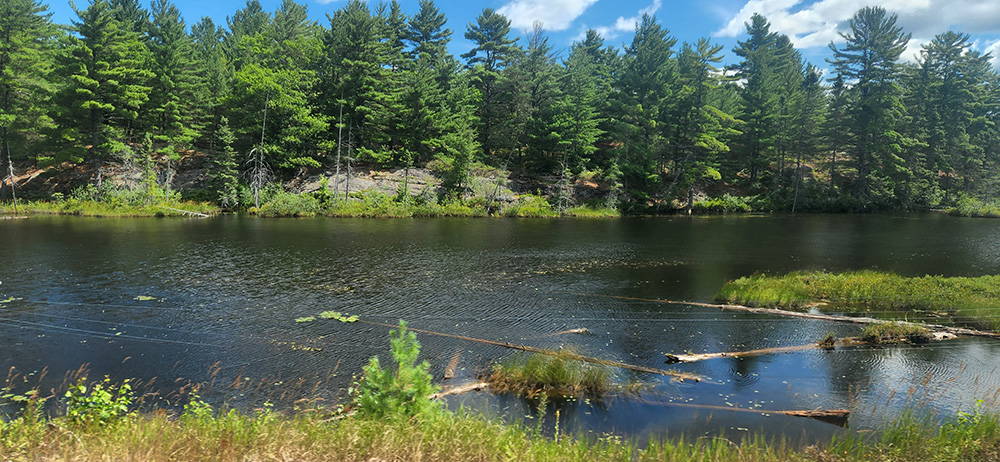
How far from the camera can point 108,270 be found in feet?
66.9

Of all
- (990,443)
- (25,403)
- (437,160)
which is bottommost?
(25,403)

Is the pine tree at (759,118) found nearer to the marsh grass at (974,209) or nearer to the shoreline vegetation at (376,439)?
the marsh grass at (974,209)

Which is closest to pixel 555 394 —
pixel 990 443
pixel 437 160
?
pixel 990 443

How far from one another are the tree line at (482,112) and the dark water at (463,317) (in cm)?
2069

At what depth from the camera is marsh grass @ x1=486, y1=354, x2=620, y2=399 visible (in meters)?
9.87

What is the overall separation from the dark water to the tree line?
2069 centimetres

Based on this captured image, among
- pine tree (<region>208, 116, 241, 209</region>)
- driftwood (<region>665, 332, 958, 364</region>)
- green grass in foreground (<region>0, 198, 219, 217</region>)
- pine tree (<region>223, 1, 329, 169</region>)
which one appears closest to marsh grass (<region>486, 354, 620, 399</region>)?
driftwood (<region>665, 332, 958, 364</region>)

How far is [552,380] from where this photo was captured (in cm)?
1008

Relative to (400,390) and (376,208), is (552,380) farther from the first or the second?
(376,208)

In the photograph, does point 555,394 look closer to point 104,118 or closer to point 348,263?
point 348,263

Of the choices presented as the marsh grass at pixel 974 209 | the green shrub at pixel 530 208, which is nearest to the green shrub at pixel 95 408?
the green shrub at pixel 530 208

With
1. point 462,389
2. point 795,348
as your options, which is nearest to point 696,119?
point 795,348

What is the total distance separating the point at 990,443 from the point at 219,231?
3744 centimetres

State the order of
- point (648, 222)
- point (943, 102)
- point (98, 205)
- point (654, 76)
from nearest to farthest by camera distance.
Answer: point (98, 205) < point (648, 222) < point (654, 76) < point (943, 102)
